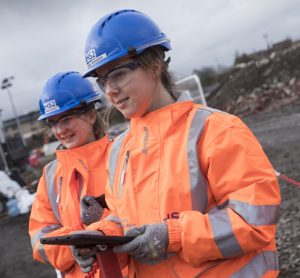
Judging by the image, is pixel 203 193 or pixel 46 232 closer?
pixel 203 193

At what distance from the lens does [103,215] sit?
8.17ft

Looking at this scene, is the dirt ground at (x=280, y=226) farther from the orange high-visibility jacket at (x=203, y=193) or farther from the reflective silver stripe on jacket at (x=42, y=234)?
the orange high-visibility jacket at (x=203, y=193)

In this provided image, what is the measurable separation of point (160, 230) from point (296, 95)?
21.1 m

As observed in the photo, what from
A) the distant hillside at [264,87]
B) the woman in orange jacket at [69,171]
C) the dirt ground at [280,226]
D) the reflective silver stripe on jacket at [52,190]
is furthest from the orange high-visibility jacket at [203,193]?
the distant hillside at [264,87]

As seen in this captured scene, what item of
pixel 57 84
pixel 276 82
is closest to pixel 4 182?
pixel 57 84

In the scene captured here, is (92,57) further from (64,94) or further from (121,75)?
(64,94)

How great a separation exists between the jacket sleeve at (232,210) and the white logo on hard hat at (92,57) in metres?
0.66

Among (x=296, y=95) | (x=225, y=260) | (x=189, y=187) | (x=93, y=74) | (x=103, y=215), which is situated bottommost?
(x=296, y=95)

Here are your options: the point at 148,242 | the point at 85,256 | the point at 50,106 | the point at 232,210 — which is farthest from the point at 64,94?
the point at 232,210

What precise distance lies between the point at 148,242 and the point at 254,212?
0.42m

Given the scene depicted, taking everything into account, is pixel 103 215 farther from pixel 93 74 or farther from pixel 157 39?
pixel 157 39

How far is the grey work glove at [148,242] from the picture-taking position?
1683 millimetres

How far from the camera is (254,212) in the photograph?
5.33 feet

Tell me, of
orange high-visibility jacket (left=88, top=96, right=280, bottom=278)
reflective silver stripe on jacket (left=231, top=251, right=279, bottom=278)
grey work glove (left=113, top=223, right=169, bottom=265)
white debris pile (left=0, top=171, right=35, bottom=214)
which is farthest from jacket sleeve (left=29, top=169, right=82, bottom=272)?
white debris pile (left=0, top=171, right=35, bottom=214)
